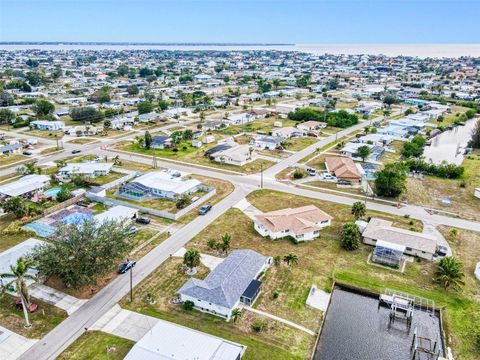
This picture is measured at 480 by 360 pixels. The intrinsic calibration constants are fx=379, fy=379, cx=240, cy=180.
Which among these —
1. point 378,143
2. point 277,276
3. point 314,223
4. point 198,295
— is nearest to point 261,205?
point 314,223

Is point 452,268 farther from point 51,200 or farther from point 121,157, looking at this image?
point 121,157

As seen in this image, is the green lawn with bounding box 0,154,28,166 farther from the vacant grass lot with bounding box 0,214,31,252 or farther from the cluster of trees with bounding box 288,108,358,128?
the cluster of trees with bounding box 288,108,358,128

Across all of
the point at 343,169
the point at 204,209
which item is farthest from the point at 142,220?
the point at 343,169

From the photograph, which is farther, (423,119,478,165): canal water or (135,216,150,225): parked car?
(423,119,478,165): canal water

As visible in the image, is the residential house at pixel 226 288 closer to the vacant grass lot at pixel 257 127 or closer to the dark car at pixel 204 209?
the dark car at pixel 204 209

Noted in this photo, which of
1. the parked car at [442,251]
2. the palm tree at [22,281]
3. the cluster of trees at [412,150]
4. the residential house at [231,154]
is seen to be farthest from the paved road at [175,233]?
the cluster of trees at [412,150]

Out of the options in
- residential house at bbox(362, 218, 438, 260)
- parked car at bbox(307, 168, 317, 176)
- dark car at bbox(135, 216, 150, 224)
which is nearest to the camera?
residential house at bbox(362, 218, 438, 260)

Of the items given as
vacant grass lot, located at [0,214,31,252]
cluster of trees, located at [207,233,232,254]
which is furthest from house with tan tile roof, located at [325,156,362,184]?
vacant grass lot, located at [0,214,31,252]
